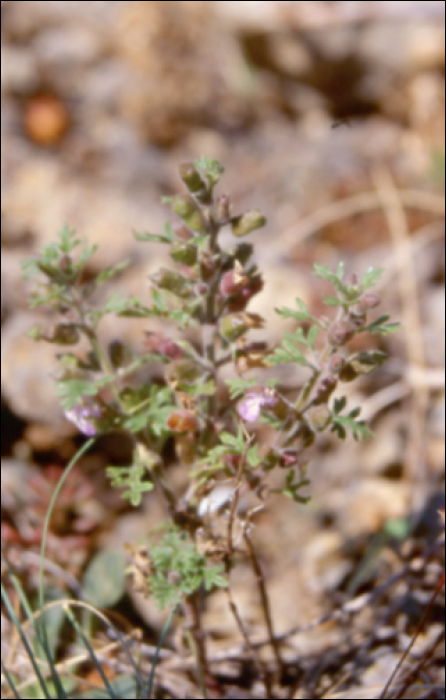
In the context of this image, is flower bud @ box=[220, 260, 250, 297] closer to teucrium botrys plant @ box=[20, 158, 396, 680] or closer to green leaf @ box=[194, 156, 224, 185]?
teucrium botrys plant @ box=[20, 158, 396, 680]

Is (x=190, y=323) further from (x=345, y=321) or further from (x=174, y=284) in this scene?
(x=345, y=321)

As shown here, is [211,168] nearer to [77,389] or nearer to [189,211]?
[189,211]

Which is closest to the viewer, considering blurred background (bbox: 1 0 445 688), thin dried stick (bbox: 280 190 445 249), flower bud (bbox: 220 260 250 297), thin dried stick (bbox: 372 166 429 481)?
flower bud (bbox: 220 260 250 297)

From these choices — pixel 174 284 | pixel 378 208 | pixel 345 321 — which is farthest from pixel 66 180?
pixel 345 321

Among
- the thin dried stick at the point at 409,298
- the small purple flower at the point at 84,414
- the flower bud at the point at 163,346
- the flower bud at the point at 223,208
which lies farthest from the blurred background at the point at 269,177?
the flower bud at the point at 223,208

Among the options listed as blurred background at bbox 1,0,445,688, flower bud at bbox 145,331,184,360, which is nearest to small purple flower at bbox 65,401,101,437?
flower bud at bbox 145,331,184,360

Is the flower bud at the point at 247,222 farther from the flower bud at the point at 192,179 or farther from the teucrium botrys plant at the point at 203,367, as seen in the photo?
the flower bud at the point at 192,179

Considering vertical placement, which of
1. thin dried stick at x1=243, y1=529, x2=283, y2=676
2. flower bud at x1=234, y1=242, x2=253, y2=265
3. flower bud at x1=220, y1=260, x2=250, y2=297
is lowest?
thin dried stick at x1=243, y1=529, x2=283, y2=676
